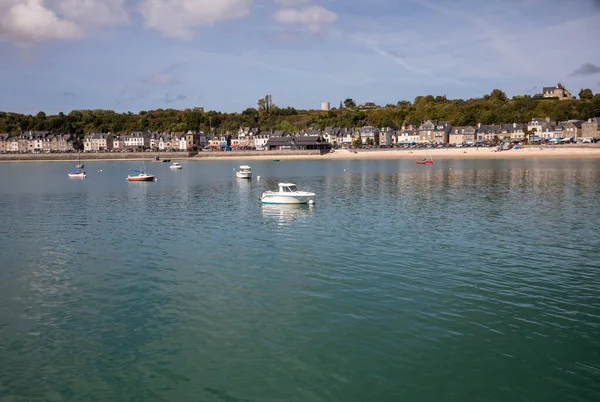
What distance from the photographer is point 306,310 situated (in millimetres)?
16719

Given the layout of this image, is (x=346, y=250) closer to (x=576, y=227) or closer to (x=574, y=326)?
(x=574, y=326)

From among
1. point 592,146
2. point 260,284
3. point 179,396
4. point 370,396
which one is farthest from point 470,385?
point 592,146

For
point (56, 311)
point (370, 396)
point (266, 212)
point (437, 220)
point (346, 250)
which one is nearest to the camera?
point (370, 396)

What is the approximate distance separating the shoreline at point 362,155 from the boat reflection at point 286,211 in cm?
9831

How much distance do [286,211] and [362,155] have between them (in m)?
119

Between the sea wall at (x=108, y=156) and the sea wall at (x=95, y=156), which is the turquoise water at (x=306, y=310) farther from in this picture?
the sea wall at (x=95, y=156)

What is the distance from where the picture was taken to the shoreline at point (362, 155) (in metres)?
129

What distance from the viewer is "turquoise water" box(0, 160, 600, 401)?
1201cm

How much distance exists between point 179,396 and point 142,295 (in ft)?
25.7

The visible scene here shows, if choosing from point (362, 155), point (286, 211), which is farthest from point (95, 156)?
point (286, 211)

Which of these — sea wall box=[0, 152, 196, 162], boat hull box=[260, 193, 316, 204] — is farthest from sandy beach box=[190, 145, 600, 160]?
boat hull box=[260, 193, 316, 204]

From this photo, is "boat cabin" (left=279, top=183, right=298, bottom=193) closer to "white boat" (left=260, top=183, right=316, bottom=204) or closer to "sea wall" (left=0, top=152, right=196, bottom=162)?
"white boat" (left=260, top=183, right=316, bottom=204)

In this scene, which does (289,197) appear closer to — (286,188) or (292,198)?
(292,198)

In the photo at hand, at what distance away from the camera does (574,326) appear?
1490 centimetres
